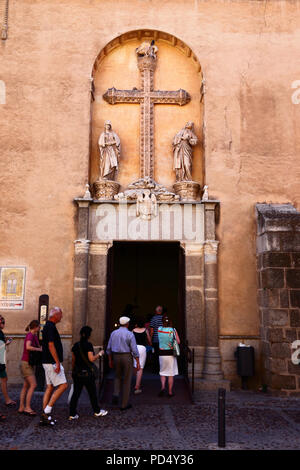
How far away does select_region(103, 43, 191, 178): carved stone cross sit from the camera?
1025 cm

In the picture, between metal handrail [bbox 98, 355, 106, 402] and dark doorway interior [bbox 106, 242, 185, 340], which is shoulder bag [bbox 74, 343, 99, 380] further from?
dark doorway interior [bbox 106, 242, 185, 340]

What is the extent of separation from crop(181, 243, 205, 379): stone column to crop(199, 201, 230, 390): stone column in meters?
0.15

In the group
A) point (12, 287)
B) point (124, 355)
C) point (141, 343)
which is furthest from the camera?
point (12, 287)

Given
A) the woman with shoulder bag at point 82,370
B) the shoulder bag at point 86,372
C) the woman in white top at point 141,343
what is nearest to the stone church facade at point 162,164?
the woman in white top at point 141,343

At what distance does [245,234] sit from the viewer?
959 cm

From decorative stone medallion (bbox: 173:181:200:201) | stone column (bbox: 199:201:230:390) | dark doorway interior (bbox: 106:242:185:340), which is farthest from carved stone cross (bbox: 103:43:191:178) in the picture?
dark doorway interior (bbox: 106:242:185:340)

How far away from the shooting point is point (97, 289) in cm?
938

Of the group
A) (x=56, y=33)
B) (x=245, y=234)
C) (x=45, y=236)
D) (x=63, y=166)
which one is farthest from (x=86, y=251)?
(x=56, y=33)

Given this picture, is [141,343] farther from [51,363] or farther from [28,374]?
[51,363]

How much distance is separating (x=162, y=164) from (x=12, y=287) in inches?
182

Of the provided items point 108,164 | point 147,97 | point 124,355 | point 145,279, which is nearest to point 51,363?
point 124,355

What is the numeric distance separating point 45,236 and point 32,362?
3362mm
